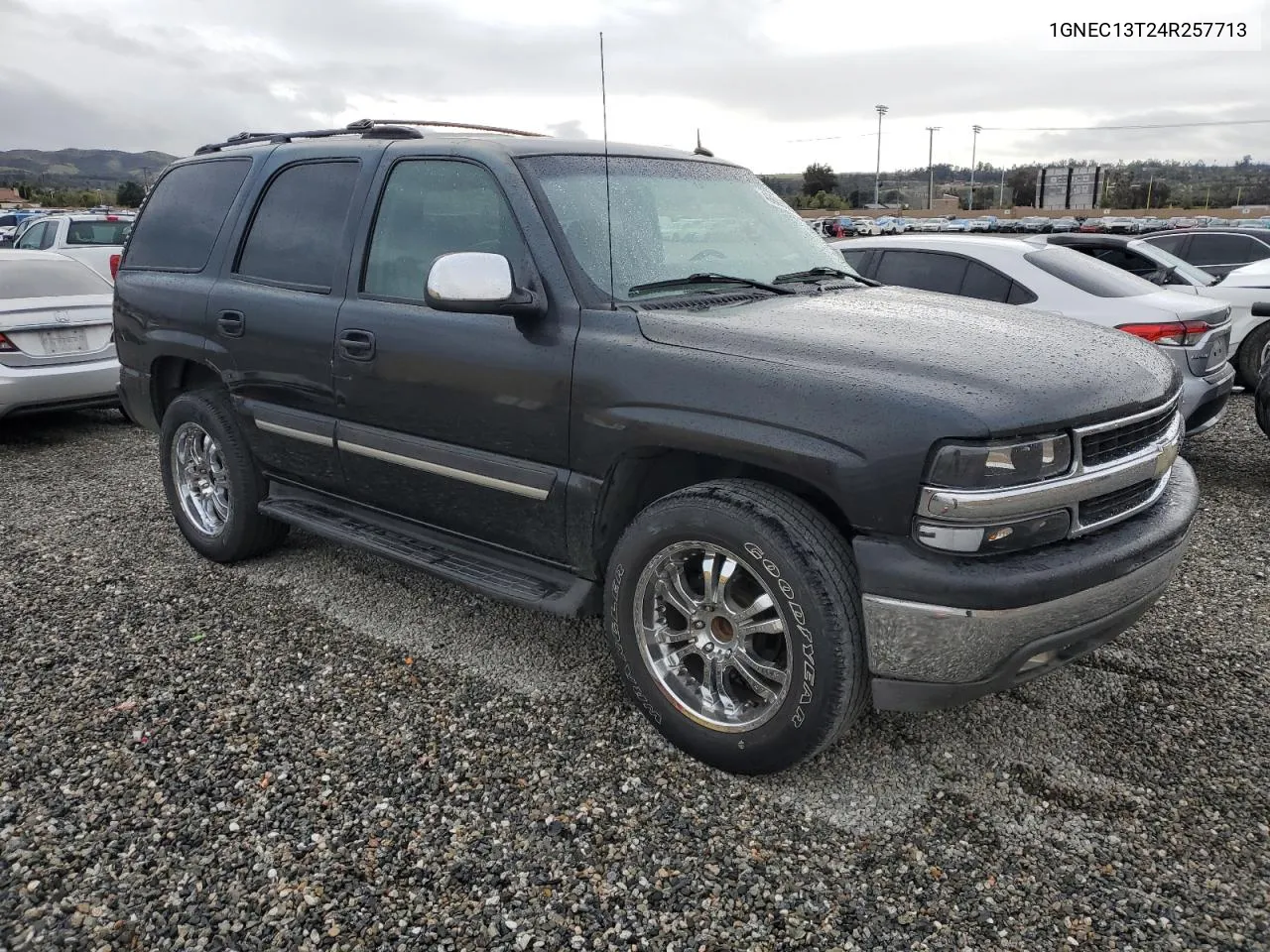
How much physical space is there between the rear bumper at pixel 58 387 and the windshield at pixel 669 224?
211 inches

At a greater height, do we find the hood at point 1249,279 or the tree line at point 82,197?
the tree line at point 82,197

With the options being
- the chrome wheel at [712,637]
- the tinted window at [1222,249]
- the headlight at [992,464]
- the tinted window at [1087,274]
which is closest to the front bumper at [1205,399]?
the tinted window at [1087,274]

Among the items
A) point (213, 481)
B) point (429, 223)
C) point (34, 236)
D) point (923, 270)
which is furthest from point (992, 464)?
point (34, 236)

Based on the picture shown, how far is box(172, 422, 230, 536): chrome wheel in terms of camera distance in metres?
4.73

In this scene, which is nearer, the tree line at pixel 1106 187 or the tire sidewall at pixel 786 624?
the tire sidewall at pixel 786 624

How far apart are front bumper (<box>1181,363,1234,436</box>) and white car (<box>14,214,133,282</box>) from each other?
12.4 m

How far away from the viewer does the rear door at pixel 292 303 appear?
3.88 m

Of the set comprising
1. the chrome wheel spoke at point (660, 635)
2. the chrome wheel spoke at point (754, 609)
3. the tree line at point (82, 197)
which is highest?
the tree line at point (82, 197)

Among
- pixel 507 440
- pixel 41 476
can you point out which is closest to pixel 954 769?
pixel 507 440

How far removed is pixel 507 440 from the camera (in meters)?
3.33

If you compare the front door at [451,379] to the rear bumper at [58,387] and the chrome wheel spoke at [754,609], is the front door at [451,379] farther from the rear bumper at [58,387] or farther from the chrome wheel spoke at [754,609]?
the rear bumper at [58,387]

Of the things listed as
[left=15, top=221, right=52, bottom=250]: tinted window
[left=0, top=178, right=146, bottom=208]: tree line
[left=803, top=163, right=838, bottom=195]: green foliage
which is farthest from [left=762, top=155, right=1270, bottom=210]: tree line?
[left=15, top=221, right=52, bottom=250]: tinted window

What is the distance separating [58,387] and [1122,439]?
737 centimetres

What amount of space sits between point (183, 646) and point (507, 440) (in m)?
1.73
